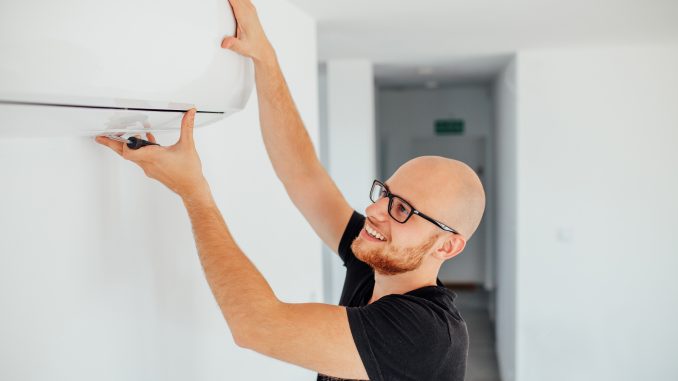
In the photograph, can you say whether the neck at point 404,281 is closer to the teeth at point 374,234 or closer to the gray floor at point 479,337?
the teeth at point 374,234

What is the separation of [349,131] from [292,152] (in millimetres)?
3291

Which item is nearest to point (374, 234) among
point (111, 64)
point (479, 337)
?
point (111, 64)

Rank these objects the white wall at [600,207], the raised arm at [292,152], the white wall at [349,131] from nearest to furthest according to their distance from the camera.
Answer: the raised arm at [292,152], the white wall at [600,207], the white wall at [349,131]

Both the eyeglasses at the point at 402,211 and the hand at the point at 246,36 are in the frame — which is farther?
the eyeglasses at the point at 402,211

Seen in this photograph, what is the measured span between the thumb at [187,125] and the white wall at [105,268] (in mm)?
242

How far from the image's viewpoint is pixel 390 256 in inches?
46.1

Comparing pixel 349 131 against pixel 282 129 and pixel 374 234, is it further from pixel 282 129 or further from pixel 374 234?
pixel 374 234

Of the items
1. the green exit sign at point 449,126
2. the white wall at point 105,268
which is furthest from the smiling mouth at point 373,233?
the green exit sign at point 449,126

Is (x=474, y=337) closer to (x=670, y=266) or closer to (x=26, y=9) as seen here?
(x=670, y=266)

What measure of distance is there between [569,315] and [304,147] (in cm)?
367

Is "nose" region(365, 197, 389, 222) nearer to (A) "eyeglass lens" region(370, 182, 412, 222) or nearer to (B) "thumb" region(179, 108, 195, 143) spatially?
(A) "eyeglass lens" region(370, 182, 412, 222)

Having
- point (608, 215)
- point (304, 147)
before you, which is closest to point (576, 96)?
point (608, 215)

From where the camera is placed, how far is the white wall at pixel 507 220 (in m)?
4.60

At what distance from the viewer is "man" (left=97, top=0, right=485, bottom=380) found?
0.94 metres
